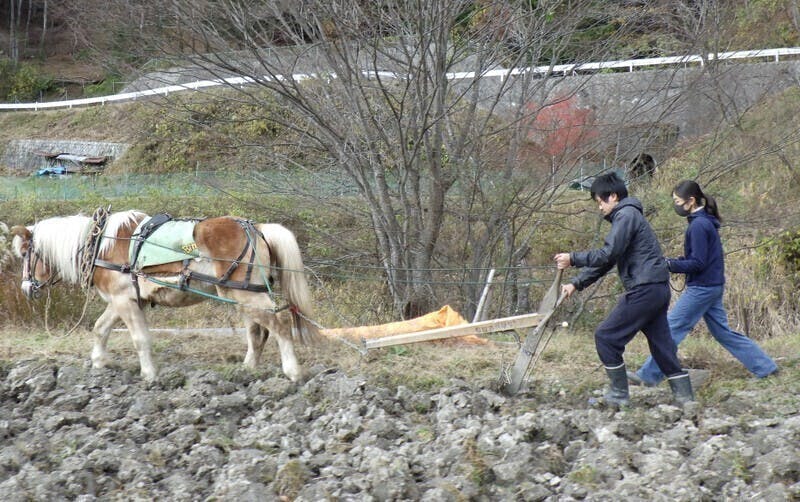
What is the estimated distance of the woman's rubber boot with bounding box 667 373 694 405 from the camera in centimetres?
607

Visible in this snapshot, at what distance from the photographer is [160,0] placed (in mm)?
9148

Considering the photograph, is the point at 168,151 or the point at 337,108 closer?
the point at 337,108

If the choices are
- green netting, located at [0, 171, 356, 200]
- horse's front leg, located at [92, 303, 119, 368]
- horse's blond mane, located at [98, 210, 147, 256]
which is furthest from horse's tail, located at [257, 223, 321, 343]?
green netting, located at [0, 171, 356, 200]

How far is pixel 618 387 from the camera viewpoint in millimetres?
6121

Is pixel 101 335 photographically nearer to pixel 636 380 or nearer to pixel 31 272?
pixel 31 272

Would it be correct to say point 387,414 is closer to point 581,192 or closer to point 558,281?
point 558,281

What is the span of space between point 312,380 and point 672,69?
684cm

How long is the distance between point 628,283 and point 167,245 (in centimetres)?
379

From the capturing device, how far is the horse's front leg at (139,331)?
740 cm

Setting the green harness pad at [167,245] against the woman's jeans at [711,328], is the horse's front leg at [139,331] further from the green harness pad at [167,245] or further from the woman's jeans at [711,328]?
the woman's jeans at [711,328]

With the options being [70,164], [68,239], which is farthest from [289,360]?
[70,164]

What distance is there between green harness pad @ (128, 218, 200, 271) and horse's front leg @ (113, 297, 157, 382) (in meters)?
0.34

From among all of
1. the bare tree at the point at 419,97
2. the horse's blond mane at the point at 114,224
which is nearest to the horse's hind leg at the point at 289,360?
the horse's blond mane at the point at 114,224

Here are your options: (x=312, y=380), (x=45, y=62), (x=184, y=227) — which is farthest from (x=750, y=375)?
(x=45, y=62)
